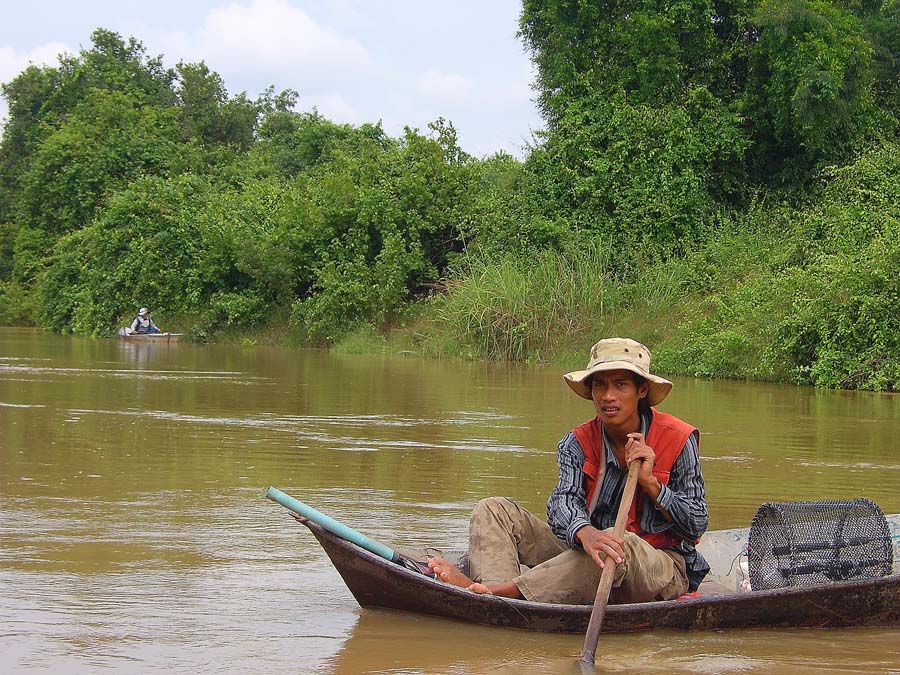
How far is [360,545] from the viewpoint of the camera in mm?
4262

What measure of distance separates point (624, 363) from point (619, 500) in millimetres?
530

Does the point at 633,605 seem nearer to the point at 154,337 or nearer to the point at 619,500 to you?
the point at 619,500

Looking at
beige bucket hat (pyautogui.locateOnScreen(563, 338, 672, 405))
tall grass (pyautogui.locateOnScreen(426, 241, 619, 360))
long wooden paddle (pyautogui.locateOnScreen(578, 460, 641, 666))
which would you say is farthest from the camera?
tall grass (pyautogui.locateOnScreen(426, 241, 619, 360))

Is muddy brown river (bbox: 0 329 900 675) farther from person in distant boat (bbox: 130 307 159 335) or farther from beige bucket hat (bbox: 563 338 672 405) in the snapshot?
person in distant boat (bbox: 130 307 159 335)

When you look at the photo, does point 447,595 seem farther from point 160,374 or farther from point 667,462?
point 160,374

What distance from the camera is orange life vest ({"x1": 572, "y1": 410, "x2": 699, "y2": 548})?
13.9 ft

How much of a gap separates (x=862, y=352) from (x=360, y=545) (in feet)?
39.6

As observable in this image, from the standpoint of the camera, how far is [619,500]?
433cm

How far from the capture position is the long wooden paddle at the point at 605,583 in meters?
3.87

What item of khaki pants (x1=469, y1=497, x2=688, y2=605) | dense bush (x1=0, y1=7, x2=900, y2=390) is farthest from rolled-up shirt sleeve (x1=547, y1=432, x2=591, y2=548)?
dense bush (x1=0, y1=7, x2=900, y2=390)

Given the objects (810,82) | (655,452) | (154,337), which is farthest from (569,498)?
(154,337)

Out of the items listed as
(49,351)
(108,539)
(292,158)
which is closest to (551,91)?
(49,351)

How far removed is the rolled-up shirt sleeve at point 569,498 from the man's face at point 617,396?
173mm

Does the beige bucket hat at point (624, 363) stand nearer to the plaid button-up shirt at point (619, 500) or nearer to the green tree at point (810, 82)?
the plaid button-up shirt at point (619, 500)
